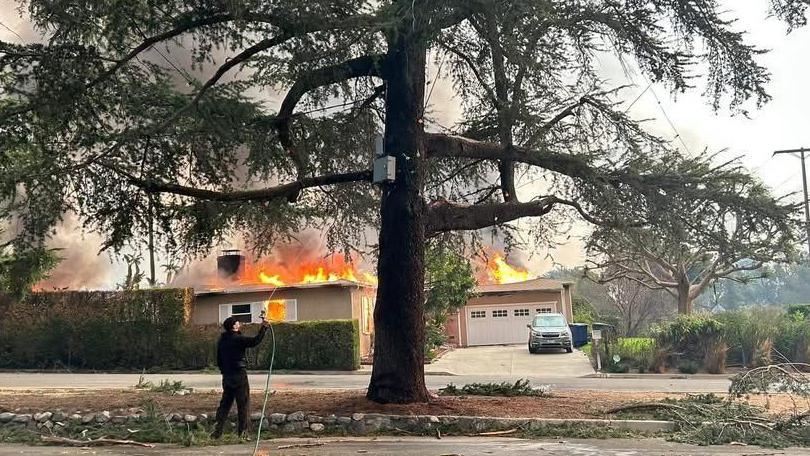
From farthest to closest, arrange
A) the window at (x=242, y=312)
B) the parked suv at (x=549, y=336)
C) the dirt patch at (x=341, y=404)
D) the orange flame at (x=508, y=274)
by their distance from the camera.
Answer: the orange flame at (x=508, y=274)
the parked suv at (x=549, y=336)
the window at (x=242, y=312)
the dirt patch at (x=341, y=404)

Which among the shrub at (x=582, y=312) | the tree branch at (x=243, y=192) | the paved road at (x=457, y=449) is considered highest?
the tree branch at (x=243, y=192)

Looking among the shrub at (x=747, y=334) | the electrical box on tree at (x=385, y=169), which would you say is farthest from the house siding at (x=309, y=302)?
the electrical box on tree at (x=385, y=169)

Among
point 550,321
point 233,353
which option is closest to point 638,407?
point 233,353

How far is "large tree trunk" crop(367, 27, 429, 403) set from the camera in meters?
11.0

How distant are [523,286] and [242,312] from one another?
14864 millimetres

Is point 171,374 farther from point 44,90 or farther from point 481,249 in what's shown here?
point 44,90

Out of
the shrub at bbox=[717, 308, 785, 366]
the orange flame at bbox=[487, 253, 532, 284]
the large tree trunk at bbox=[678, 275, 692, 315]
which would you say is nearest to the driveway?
the orange flame at bbox=[487, 253, 532, 284]

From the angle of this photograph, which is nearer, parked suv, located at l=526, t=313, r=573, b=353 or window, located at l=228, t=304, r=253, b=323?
window, located at l=228, t=304, r=253, b=323

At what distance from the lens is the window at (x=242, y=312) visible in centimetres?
2772

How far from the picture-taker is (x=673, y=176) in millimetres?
11438

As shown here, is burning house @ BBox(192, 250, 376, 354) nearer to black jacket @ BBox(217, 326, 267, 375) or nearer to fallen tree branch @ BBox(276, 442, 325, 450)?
black jacket @ BBox(217, 326, 267, 375)

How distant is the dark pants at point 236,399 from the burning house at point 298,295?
16.5m

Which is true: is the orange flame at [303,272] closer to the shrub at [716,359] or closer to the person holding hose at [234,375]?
the shrub at [716,359]

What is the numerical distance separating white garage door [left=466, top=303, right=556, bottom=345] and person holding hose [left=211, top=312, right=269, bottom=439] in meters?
27.0
